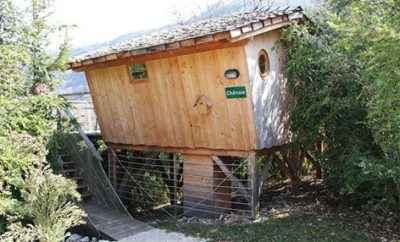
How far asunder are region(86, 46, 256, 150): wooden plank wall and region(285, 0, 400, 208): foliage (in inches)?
48.4

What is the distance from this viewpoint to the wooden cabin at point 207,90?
8.05 m

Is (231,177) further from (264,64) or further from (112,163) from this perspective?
(112,163)

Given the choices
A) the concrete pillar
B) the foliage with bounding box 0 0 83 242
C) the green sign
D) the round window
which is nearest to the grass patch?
the concrete pillar

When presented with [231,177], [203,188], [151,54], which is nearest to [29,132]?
[151,54]

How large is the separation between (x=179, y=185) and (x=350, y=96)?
5.66m

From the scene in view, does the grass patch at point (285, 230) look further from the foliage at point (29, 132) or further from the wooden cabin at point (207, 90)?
the foliage at point (29, 132)

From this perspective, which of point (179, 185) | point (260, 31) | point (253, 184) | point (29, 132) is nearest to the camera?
point (260, 31)

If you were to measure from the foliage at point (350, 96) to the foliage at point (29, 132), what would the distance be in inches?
181

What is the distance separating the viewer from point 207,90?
862 centimetres

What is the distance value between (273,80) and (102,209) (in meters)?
4.62

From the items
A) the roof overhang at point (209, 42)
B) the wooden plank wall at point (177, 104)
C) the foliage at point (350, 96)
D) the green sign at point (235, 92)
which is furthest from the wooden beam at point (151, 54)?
the foliage at point (350, 96)

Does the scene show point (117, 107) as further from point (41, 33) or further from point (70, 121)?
point (41, 33)

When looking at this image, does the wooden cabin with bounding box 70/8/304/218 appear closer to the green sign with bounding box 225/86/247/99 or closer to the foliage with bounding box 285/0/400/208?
the green sign with bounding box 225/86/247/99

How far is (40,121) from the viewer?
8.88m
